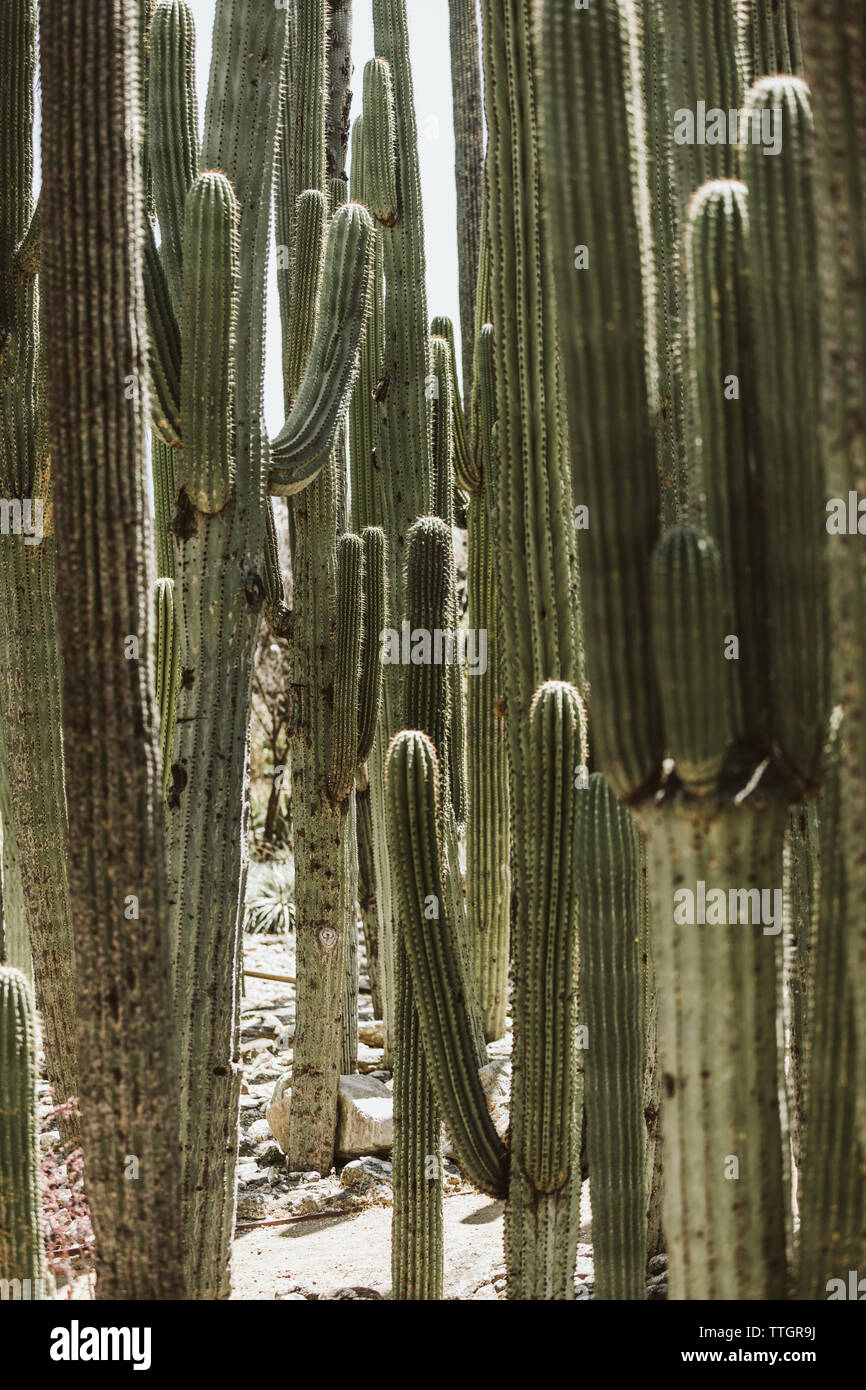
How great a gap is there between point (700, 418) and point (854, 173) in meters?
0.67

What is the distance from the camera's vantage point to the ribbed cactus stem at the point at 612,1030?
3.15 meters

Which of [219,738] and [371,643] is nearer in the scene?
[219,738]

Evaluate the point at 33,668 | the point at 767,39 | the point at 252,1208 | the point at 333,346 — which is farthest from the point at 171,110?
the point at 252,1208

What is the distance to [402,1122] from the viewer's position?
429 cm

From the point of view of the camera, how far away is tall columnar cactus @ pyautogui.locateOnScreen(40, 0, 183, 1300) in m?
2.88

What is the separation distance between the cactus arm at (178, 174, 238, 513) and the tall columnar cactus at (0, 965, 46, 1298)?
5.28 feet

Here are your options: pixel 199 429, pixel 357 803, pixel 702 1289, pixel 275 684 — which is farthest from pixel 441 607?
pixel 275 684

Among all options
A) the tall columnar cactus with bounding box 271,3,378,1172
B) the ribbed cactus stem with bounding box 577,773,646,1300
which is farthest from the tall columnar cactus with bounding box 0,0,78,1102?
the ribbed cactus stem with bounding box 577,773,646,1300

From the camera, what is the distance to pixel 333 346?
4.88 meters

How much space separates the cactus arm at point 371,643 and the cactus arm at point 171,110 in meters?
2.45

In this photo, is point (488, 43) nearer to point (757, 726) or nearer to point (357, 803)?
point (757, 726)

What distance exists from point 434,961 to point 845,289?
7.16 ft

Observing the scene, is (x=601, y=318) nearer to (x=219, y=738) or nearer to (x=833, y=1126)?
(x=833, y=1126)

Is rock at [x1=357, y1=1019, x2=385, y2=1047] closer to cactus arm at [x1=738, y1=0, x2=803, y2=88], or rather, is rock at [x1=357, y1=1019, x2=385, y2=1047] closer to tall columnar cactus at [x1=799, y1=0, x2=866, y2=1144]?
cactus arm at [x1=738, y1=0, x2=803, y2=88]
